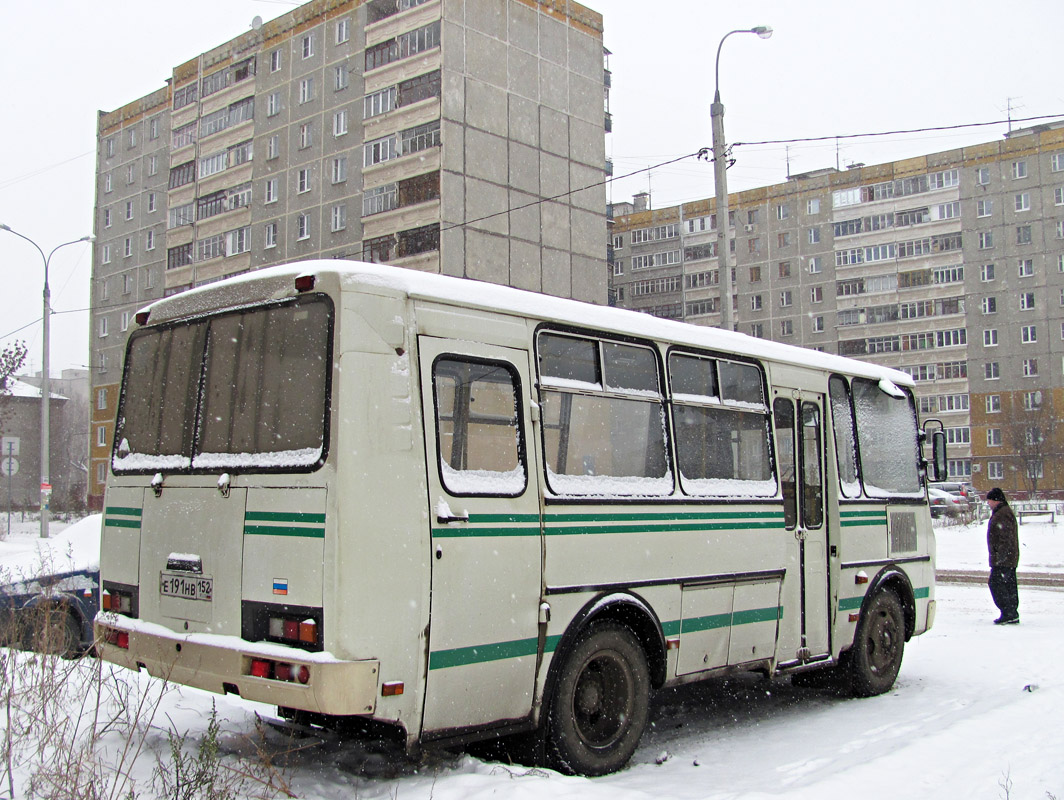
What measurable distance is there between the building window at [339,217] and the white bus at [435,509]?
3746 cm

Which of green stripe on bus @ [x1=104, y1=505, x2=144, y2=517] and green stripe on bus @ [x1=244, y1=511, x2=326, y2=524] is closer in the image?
green stripe on bus @ [x1=244, y1=511, x2=326, y2=524]

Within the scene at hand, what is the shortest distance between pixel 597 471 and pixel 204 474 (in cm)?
229

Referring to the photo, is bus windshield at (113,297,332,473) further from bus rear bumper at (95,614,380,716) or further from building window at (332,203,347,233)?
building window at (332,203,347,233)

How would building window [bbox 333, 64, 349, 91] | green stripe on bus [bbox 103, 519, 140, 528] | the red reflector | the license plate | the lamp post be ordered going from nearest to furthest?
1. the red reflector
2. the license plate
3. green stripe on bus [bbox 103, 519, 140, 528]
4. the lamp post
5. building window [bbox 333, 64, 349, 91]

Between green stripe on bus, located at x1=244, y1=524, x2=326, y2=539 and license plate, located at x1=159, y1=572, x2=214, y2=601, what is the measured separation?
40 cm

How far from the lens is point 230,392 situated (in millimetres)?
5660

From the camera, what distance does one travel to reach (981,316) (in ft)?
225

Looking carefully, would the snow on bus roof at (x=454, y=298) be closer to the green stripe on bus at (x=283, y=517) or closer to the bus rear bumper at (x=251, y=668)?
the green stripe on bus at (x=283, y=517)

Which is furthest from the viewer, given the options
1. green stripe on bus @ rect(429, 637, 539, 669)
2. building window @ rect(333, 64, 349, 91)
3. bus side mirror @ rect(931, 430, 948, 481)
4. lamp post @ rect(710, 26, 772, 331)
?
building window @ rect(333, 64, 349, 91)

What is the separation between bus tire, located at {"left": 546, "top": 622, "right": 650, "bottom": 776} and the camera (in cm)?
580

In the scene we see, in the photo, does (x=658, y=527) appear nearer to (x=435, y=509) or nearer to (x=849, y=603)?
(x=435, y=509)

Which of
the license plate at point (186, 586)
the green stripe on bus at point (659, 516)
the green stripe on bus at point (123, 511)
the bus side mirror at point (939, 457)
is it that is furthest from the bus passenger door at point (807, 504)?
the green stripe on bus at point (123, 511)

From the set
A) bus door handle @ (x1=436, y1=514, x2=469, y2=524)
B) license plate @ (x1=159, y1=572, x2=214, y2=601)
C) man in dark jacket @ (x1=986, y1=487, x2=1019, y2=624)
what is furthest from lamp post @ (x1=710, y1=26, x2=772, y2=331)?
license plate @ (x1=159, y1=572, x2=214, y2=601)

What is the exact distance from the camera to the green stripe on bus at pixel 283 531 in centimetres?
488
